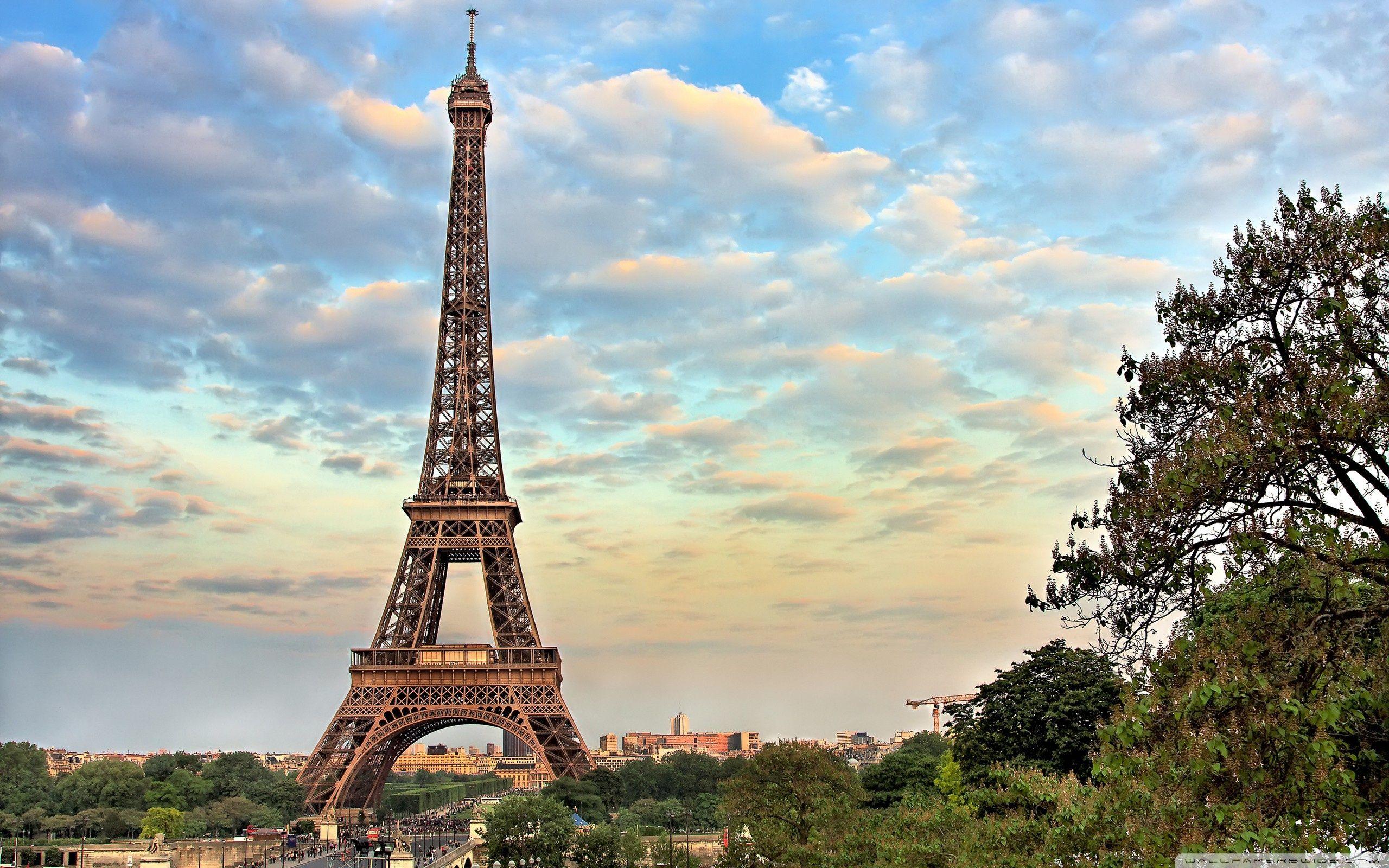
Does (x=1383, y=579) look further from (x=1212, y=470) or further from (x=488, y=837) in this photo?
(x=488, y=837)

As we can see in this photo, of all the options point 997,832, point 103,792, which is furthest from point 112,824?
point 997,832

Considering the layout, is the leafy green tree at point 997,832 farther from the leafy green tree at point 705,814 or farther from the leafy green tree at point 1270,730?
the leafy green tree at point 705,814

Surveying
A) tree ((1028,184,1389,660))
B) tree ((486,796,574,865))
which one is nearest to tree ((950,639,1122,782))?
tree ((486,796,574,865))

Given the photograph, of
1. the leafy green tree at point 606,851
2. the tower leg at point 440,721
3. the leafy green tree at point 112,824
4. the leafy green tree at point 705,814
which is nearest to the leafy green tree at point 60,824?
the leafy green tree at point 112,824

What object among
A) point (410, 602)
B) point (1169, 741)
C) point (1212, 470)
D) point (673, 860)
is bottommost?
point (673, 860)

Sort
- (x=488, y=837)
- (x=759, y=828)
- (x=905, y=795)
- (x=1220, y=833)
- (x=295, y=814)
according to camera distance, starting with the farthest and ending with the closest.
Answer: (x=295, y=814)
(x=488, y=837)
(x=905, y=795)
(x=759, y=828)
(x=1220, y=833)

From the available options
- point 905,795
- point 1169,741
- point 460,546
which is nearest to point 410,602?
point 460,546
